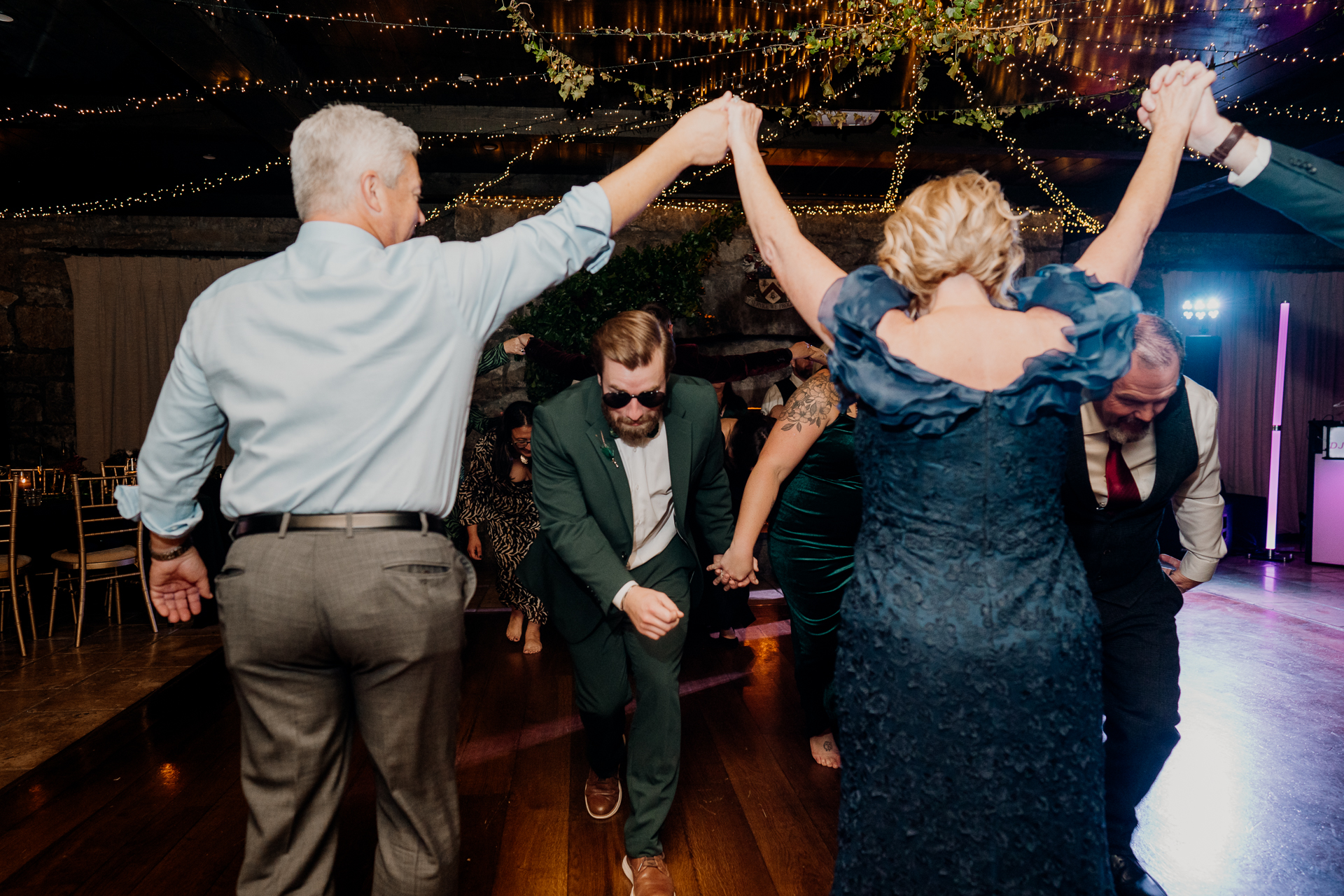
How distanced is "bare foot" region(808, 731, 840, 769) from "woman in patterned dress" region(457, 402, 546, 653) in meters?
1.83

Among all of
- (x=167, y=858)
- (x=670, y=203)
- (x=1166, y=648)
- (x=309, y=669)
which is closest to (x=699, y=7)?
(x=670, y=203)

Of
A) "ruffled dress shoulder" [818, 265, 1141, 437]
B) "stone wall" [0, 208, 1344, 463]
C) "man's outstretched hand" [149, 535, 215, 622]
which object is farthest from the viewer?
"stone wall" [0, 208, 1344, 463]

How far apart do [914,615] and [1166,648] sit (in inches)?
43.7

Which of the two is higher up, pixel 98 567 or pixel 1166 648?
pixel 1166 648

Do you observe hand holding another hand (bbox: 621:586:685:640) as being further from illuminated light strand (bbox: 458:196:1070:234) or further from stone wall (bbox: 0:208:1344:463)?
illuminated light strand (bbox: 458:196:1070:234)

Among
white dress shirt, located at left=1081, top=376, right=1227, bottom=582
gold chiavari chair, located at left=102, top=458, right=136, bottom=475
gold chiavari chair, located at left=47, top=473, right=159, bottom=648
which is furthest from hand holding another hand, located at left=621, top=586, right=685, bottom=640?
gold chiavari chair, located at left=102, top=458, right=136, bottom=475

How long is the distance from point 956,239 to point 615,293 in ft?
12.7

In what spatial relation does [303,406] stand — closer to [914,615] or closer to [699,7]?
[914,615]

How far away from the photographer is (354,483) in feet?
4.13

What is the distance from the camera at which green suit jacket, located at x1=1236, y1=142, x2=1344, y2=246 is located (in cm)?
A: 143

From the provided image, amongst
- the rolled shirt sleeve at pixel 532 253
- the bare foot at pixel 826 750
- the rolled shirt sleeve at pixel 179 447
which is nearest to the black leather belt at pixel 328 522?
the rolled shirt sleeve at pixel 179 447

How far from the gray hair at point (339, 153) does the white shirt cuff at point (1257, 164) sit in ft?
4.92

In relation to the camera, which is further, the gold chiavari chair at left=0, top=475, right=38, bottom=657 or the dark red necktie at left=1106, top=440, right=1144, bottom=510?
the gold chiavari chair at left=0, top=475, right=38, bottom=657

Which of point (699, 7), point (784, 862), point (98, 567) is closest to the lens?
point (784, 862)
